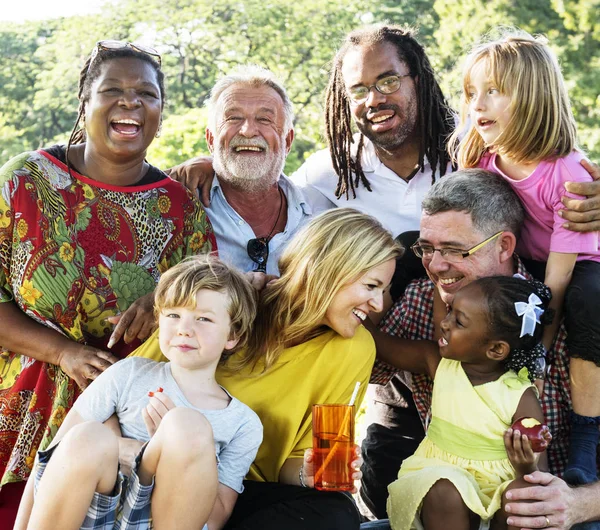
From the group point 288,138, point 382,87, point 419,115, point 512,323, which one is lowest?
point 512,323

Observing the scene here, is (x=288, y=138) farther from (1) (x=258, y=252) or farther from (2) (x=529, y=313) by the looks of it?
(2) (x=529, y=313)

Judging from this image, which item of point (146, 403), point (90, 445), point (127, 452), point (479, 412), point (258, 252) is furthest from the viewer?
point (258, 252)

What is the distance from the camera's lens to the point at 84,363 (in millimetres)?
3318

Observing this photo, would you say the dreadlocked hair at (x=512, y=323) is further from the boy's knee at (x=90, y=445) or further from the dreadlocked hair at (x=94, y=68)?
the dreadlocked hair at (x=94, y=68)

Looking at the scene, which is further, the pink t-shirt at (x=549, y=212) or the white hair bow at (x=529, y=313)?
the pink t-shirt at (x=549, y=212)

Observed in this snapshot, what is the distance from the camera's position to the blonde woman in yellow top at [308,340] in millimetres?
3211

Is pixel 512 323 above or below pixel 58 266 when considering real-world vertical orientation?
above

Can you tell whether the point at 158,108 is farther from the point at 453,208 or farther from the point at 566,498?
the point at 566,498

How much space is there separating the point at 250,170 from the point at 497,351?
5.17 feet

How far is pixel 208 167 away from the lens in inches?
173

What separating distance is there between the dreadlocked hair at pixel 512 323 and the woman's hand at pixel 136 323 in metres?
1.24

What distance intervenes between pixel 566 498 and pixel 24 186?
7.56 feet

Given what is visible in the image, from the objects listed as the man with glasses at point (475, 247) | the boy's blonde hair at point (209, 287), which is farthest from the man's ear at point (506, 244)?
the boy's blonde hair at point (209, 287)

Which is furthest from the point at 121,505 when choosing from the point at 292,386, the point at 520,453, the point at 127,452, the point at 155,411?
the point at 520,453
